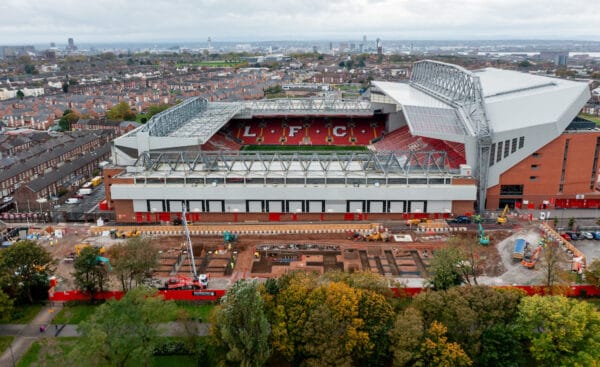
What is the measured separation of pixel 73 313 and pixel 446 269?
24.8 meters

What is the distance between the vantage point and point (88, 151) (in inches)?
3137

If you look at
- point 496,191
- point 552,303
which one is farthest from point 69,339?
point 496,191

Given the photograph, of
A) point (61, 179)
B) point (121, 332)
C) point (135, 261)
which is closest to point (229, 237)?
point (135, 261)

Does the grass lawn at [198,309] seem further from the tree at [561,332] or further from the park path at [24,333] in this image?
the tree at [561,332]

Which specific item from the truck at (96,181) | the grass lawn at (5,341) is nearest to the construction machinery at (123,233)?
the grass lawn at (5,341)

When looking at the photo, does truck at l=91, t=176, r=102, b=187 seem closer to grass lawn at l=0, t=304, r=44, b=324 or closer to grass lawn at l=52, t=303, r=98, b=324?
grass lawn at l=0, t=304, r=44, b=324

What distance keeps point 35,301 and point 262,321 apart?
20.5 meters

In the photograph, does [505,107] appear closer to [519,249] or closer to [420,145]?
[420,145]

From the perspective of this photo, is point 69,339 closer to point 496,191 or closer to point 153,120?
point 153,120

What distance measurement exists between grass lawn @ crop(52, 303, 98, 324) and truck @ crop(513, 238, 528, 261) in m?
32.3

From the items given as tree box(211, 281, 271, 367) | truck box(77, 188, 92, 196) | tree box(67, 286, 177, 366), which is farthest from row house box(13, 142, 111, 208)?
tree box(211, 281, 271, 367)

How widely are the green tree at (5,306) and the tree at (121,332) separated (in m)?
8.37

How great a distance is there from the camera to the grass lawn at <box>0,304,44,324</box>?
32.2 metres

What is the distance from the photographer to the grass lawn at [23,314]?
32.2 m
